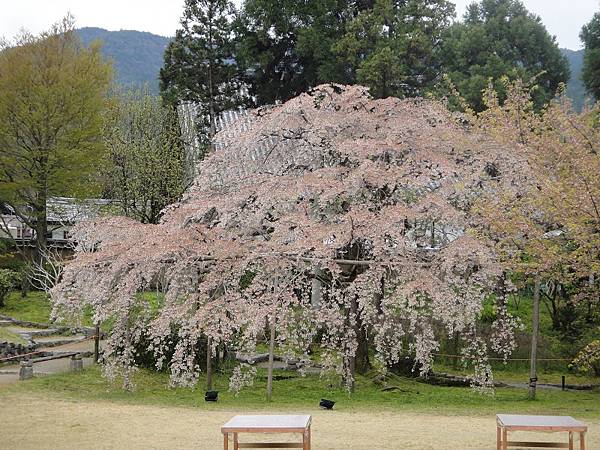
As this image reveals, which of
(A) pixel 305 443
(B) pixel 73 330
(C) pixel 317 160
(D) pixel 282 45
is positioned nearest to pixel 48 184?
(B) pixel 73 330

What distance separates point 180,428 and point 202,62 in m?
16.0

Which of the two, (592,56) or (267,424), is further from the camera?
(592,56)

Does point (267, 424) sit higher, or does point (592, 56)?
point (592, 56)

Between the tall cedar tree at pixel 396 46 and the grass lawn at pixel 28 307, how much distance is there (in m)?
11.4

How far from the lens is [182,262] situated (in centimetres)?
1045

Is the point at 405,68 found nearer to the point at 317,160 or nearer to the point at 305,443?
the point at 317,160

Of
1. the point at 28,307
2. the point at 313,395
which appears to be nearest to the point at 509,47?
the point at 313,395

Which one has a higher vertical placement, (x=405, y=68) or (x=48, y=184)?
(x=405, y=68)

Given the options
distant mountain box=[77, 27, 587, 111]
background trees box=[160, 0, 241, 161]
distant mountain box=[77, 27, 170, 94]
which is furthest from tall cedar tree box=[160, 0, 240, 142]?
distant mountain box=[77, 27, 170, 94]

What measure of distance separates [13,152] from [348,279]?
14.2 metres

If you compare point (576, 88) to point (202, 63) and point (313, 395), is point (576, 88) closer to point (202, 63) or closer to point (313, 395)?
point (202, 63)

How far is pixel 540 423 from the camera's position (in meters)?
5.75

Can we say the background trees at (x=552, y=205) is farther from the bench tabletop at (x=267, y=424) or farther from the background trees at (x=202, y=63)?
the background trees at (x=202, y=63)

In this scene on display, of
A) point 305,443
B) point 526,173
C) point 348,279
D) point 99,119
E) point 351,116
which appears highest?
point 99,119
